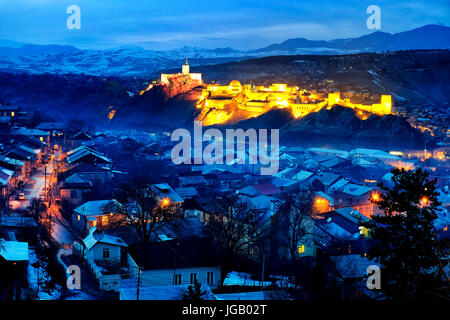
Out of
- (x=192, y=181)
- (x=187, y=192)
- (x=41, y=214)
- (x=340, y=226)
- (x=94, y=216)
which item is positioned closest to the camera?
(x=94, y=216)

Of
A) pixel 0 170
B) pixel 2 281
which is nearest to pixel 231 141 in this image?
pixel 0 170

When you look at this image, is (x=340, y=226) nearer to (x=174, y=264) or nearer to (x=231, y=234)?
(x=231, y=234)

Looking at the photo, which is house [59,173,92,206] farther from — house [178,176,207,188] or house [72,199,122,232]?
house [178,176,207,188]

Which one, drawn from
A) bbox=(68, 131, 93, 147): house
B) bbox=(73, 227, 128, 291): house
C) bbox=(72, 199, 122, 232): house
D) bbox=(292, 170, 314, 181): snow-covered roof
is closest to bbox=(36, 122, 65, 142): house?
Answer: bbox=(68, 131, 93, 147): house

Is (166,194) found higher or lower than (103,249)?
higher

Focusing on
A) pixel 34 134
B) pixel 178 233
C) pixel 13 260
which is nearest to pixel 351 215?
pixel 178 233
